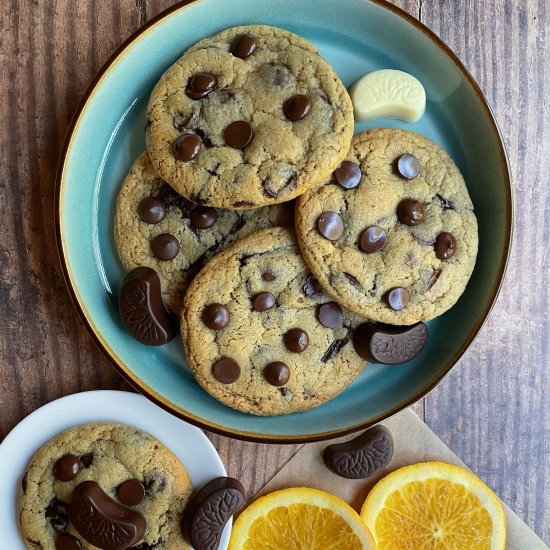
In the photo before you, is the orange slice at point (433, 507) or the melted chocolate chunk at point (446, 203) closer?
the melted chocolate chunk at point (446, 203)

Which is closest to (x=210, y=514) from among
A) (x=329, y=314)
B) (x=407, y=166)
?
(x=329, y=314)

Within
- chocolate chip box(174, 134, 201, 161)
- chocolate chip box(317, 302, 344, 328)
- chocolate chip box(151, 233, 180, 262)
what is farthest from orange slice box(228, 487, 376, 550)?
chocolate chip box(174, 134, 201, 161)

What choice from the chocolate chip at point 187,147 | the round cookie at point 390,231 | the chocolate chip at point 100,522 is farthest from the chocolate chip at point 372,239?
the chocolate chip at point 100,522

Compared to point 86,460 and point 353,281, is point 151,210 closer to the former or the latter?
point 353,281

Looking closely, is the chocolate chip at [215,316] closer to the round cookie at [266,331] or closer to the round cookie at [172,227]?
the round cookie at [266,331]

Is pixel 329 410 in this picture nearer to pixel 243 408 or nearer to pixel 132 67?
pixel 243 408
